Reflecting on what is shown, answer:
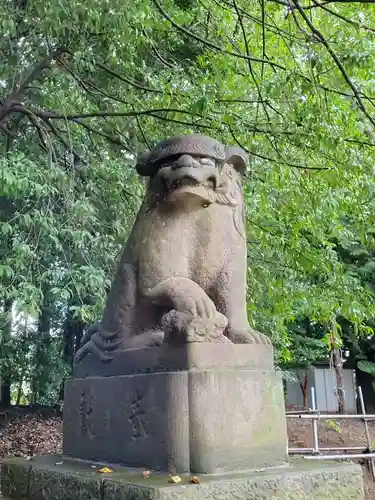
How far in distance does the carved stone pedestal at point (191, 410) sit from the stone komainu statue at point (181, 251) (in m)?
0.16

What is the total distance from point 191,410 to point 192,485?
0.34 m

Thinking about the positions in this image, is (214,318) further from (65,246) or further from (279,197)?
(65,246)

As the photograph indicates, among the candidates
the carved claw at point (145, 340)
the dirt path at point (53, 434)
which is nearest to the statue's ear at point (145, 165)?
the carved claw at point (145, 340)

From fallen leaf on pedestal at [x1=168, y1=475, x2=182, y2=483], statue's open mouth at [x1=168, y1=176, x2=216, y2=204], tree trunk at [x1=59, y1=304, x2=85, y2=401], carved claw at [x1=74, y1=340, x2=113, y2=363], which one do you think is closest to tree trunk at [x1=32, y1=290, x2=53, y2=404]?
tree trunk at [x1=59, y1=304, x2=85, y2=401]

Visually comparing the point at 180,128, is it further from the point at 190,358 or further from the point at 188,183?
the point at 190,358

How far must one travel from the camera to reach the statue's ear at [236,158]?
313 cm

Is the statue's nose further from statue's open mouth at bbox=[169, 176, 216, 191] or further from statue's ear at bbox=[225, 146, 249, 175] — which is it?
statue's ear at bbox=[225, 146, 249, 175]

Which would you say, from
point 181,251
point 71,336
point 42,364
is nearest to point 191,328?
point 181,251

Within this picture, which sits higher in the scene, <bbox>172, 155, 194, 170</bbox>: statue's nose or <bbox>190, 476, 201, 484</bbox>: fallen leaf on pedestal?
<bbox>172, 155, 194, 170</bbox>: statue's nose

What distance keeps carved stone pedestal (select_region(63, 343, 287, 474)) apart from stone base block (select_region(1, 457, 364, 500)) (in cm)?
9

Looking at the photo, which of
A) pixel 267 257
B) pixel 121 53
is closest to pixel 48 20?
pixel 121 53

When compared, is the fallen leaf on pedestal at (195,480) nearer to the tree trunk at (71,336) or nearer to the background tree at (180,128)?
the background tree at (180,128)

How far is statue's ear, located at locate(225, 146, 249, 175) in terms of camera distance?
3129 millimetres

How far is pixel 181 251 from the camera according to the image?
9.57 feet
